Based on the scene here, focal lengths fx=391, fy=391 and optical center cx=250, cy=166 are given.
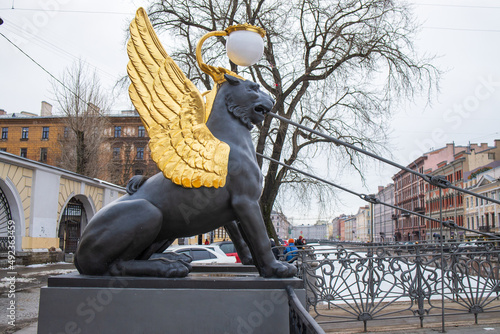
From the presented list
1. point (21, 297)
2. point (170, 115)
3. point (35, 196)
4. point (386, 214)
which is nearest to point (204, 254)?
point (21, 297)

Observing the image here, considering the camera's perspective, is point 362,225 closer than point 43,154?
No

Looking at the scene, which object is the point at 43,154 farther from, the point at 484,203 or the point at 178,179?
the point at 484,203

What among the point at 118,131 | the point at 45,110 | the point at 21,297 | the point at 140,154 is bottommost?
the point at 21,297

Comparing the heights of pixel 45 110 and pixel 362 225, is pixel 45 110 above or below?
above

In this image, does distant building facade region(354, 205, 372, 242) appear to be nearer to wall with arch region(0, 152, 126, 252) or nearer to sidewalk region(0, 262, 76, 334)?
wall with arch region(0, 152, 126, 252)

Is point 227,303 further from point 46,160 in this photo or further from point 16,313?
point 46,160

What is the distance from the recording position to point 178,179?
225 centimetres

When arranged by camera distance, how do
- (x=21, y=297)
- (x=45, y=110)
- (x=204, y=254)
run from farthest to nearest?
(x=45, y=110) < (x=204, y=254) < (x=21, y=297)

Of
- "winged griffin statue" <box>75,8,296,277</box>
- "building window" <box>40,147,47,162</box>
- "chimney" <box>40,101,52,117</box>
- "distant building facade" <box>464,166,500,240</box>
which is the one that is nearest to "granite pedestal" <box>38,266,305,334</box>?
"winged griffin statue" <box>75,8,296,277</box>

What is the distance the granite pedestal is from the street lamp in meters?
1.31

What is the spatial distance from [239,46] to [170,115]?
66 cm

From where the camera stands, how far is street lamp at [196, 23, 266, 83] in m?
2.55

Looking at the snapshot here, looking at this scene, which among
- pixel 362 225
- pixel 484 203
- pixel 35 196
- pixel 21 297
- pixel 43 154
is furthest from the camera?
pixel 362 225

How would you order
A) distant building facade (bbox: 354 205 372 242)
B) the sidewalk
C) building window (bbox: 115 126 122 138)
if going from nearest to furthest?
the sidewalk < building window (bbox: 115 126 122 138) < distant building facade (bbox: 354 205 372 242)
